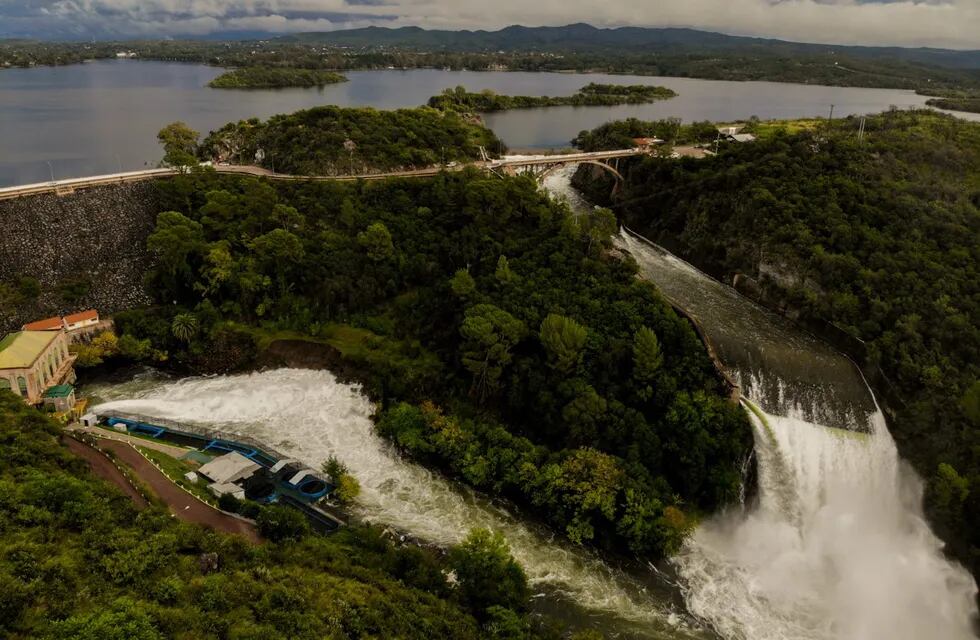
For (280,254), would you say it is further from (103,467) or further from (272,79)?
(272,79)

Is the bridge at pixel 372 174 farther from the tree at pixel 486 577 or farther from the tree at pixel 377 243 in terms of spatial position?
the tree at pixel 486 577

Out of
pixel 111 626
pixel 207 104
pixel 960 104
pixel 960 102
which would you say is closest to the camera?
pixel 111 626

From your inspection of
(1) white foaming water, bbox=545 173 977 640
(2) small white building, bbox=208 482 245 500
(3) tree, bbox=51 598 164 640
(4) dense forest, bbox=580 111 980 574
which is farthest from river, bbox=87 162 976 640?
(3) tree, bbox=51 598 164 640

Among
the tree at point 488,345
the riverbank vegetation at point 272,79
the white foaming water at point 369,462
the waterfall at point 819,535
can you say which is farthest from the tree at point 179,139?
the riverbank vegetation at point 272,79

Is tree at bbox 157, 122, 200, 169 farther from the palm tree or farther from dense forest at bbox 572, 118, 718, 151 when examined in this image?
dense forest at bbox 572, 118, 718, 151

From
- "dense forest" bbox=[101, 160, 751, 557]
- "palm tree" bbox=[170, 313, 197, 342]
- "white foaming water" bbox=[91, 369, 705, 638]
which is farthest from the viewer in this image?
"palm tree" bbox=[170, 313, 197, 342]

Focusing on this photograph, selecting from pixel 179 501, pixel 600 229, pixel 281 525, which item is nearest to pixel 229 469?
→ pixel 179 501

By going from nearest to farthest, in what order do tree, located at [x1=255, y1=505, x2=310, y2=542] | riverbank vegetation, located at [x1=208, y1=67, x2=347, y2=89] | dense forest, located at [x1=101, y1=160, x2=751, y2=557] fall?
1. tree, located at [x1=255, y1=505, x2=310, y2=542]
2. dense forest, located at [x1=101, y1=160, x2=751, y2=557]
3. riverbank vegetation, located at [x1=208, y1=67, x2=347, y2=89]
